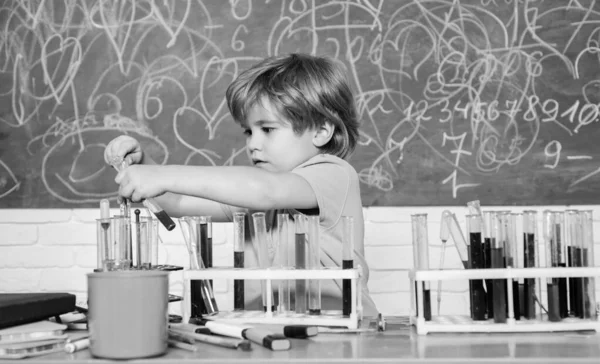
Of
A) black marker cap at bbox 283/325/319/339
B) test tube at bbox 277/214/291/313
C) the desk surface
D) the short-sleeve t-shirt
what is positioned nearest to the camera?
the desk surface

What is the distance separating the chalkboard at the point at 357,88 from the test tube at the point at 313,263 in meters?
1.17

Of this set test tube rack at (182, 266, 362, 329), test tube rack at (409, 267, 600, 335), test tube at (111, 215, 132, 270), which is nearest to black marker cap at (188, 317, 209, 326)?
test tube rack at (182, 266, 362, 329)

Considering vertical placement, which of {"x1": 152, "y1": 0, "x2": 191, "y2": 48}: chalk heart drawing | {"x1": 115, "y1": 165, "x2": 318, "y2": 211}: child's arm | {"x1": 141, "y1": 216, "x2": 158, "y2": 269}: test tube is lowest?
{"x1": 141, "y1": 216, "x2": 158, "y2": 269}: test tube

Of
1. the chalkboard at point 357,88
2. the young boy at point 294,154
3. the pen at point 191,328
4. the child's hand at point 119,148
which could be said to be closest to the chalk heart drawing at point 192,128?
the chalkboard at point 357,88

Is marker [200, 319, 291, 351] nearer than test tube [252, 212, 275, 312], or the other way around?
marker [200, 319, 291, 351]

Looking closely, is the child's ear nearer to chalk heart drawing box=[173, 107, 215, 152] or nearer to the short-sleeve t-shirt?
the short-sleeve t-shirt

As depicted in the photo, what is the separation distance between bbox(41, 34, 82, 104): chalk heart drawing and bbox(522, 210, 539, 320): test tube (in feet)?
5.46

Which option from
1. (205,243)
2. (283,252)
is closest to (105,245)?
(205,243)

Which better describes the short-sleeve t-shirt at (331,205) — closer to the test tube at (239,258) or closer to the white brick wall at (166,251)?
the test tube at (239,258)

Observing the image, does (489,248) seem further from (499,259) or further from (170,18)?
(170,18)

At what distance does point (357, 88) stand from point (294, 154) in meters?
0.88

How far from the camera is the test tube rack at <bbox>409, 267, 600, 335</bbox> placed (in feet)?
2.64

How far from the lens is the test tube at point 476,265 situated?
2.75ft

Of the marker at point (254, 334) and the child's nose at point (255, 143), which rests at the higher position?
the child's nose at point (255, 143)
